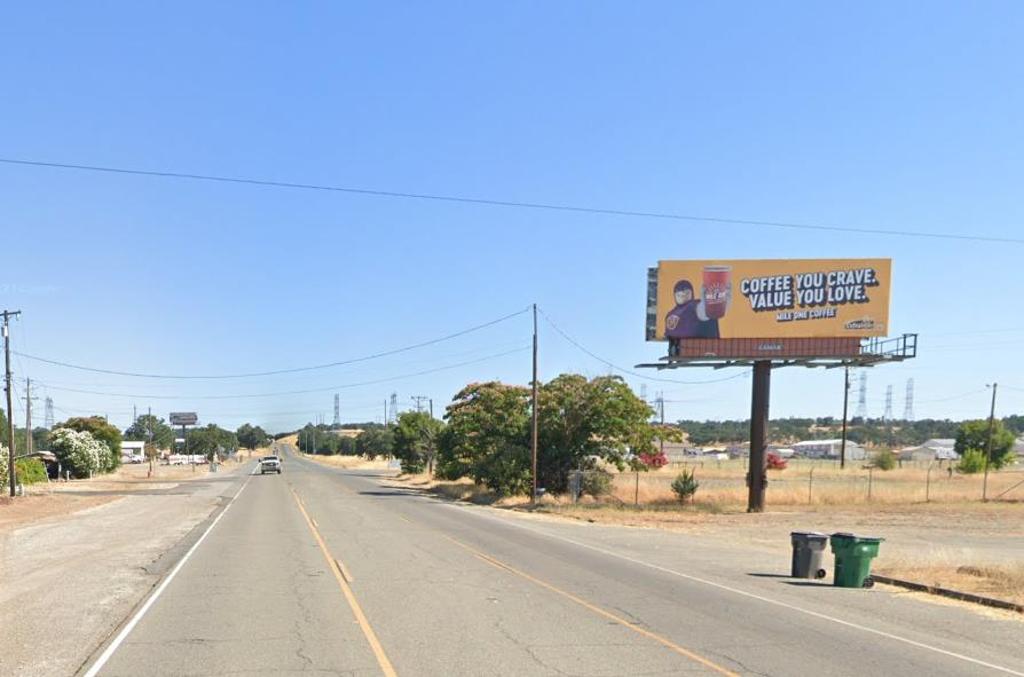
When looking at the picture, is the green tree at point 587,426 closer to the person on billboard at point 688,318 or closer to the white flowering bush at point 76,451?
the person on billboard at point 688,318

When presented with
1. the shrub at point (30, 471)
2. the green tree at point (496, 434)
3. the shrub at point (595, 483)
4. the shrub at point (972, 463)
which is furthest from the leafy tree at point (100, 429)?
the shrub at point (972, 463)

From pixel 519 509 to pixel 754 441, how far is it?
1149 centimetres

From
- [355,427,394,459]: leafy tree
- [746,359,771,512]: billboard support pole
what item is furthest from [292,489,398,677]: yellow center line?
[355,427,394,459]: leafy tree

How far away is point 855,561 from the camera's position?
16219 mm

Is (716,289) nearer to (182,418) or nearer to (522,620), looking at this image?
(522,620)

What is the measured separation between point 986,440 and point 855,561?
9487 cm

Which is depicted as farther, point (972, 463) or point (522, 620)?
point (972, 463)

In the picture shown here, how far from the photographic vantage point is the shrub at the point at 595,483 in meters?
45.4

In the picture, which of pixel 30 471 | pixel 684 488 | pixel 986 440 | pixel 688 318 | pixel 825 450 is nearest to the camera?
pixel 684 488

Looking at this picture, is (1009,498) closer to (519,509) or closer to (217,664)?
(519,509)

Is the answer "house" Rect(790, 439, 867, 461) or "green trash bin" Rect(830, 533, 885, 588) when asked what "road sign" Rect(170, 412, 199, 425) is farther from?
"green trash bin" Rect(830, 533, 885, 588)

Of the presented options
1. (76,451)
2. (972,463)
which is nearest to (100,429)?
(76,451)

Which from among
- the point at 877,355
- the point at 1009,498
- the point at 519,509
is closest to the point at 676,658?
the point at 519,509

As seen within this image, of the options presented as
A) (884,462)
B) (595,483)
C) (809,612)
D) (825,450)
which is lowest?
(825,450)
